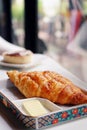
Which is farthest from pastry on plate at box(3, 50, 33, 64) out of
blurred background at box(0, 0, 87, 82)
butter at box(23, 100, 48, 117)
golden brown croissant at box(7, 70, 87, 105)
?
blurred background at box(0, 0, 87, 82)

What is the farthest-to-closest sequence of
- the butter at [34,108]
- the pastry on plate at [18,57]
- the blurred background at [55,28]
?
the blurred background at [55,28]
the pastry on plate at [18,57]
the butter at [34,108]

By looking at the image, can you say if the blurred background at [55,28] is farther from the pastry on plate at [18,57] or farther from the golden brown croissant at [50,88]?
the golden brown croissant at [50,88]

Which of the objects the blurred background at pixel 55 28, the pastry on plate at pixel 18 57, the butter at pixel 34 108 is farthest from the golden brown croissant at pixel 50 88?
the blurred background at pixel 55 28

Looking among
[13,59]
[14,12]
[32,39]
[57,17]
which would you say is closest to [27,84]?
[13,59]

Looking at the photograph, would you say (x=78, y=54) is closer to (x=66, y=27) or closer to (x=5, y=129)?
(x=66, y=27)

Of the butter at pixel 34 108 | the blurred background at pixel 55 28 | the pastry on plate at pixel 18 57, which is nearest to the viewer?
the butter at pixel 34 108

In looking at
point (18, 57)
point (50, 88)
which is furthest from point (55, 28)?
point (50, 88)

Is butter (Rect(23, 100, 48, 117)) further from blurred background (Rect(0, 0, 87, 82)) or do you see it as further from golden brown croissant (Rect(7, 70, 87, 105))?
blurred background (Rect(0, 0, 87, 82))
